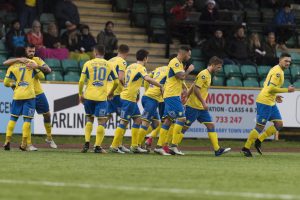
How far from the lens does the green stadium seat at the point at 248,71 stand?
2922 centimetres

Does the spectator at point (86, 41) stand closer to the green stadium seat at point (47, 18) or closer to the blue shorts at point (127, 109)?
the green stadium seat at point (47, 18)

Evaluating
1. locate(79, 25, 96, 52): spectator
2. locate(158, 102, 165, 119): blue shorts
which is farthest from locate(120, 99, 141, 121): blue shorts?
locate(79, 25, 96, 52): spectator

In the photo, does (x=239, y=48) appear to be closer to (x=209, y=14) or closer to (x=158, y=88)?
(x=209, y=14)

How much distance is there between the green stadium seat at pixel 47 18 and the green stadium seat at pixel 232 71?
5.52m

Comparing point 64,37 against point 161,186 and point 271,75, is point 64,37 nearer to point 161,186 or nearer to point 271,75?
point 271,75

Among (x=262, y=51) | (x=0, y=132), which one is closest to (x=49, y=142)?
(x=0, y=132)

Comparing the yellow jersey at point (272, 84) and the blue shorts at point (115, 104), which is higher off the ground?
the yellow jersey at point (272, 84)

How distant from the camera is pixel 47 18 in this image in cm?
2938

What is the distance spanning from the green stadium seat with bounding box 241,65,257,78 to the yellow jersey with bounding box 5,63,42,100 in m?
10.2

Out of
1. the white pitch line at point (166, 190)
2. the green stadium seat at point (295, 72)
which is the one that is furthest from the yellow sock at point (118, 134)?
the green stadium seat at point (295, 72)

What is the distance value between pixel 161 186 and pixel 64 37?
16.9 m

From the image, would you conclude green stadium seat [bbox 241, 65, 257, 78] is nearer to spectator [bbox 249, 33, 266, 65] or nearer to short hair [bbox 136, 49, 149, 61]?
spectator [bbox 249, 33, 266, 65]

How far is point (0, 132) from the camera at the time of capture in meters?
24.9

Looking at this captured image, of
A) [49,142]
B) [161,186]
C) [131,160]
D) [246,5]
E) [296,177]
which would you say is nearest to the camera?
[161,186]
